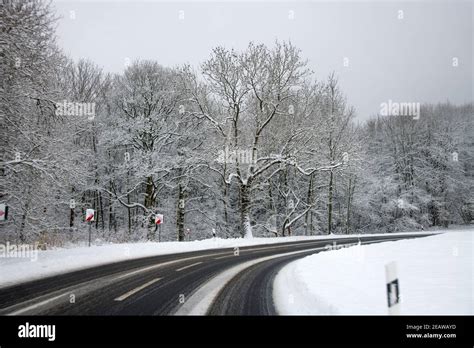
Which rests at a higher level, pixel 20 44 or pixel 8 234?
pixel 20 44

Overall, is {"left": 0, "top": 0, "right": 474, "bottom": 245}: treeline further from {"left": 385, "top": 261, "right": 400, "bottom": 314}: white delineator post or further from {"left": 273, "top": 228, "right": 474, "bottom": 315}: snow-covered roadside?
{"left": 385, "top": 261, "right": 400, "bottom": 314}: white delineator post

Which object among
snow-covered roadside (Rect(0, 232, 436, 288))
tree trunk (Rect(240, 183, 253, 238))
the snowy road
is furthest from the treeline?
the snowy road

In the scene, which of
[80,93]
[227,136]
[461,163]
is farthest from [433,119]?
[80,93]

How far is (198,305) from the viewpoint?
19.0 ft

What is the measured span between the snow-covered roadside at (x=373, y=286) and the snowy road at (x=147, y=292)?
1.93 feet

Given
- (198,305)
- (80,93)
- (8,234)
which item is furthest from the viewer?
(80,93)

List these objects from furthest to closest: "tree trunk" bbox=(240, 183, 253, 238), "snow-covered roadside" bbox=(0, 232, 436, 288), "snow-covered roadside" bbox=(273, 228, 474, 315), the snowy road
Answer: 1. "tree trunk" bbox=(240, 183, 253, 238)
2. "snow-covered roadside" bbox=(0, 232, 436, 288)
3. the snowy road
4. "snow-covered roadside" bbox=(273, 228, 474, 315)

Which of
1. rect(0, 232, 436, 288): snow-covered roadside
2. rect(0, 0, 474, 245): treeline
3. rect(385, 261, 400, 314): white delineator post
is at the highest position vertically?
rect(0, 0, 474, 245): treeline

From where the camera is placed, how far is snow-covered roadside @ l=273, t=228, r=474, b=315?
5.28 metres

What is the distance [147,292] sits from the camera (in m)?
6.60

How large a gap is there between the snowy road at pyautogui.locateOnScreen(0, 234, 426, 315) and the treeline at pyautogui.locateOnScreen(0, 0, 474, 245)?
498 cm

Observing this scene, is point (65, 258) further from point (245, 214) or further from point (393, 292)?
point (245, 214)
